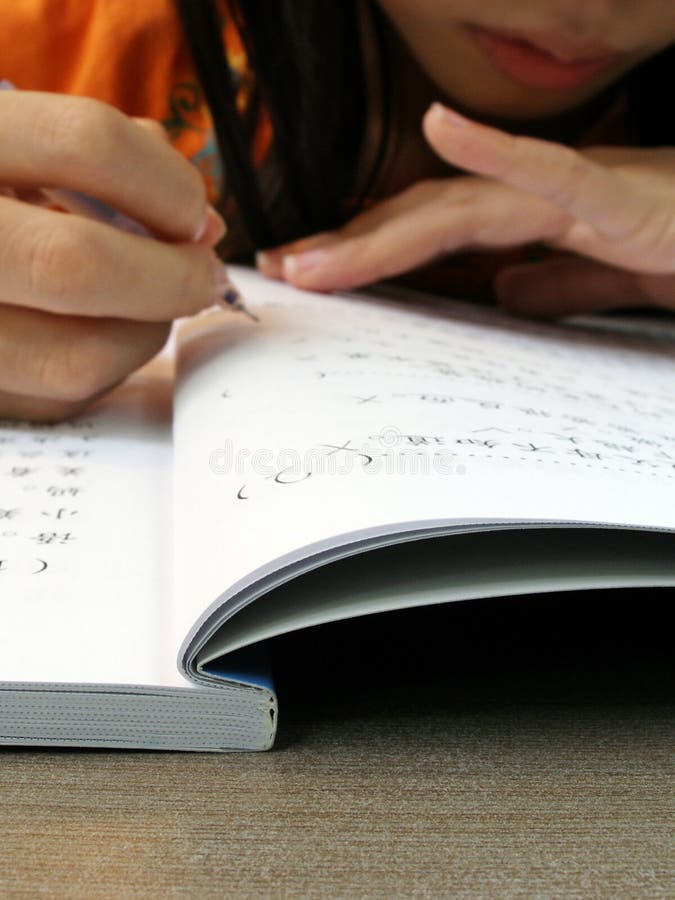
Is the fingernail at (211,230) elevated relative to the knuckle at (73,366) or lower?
elevated

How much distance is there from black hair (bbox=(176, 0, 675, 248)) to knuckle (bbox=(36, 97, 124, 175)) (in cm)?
33

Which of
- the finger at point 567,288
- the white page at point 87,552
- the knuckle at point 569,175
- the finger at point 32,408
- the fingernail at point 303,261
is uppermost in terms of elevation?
the knuckle at point 569,175

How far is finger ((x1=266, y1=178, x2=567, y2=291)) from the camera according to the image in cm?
55

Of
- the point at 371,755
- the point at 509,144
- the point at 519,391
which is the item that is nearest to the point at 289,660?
the point at 371,755

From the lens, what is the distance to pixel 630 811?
196mm

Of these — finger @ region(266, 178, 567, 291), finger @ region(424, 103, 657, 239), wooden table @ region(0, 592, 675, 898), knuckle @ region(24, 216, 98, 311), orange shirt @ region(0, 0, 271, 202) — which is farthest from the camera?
orange shirt @ region(0, 0, 271, 202)

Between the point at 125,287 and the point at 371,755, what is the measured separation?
0.22 metres

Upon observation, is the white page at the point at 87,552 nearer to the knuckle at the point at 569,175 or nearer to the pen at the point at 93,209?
the pen at the point at 93,209

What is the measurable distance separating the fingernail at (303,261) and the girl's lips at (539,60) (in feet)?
0.62

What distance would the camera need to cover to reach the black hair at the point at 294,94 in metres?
0.63

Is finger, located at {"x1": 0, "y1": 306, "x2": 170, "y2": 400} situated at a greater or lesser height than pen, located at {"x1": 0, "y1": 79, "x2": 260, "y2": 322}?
lesser

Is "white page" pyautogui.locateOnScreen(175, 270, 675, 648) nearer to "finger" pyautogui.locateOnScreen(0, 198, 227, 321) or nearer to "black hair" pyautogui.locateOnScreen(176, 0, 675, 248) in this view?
"finger" pyautogui.locateOnScreen(0, 198, 227, 321)

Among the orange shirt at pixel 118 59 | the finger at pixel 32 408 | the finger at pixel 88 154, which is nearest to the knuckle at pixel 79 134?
the finger at pixel 88 154

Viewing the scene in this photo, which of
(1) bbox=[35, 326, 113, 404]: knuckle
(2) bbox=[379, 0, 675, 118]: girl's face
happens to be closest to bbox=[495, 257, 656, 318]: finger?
(2) bbox=[379, 0, 675, 118]: girl's face
